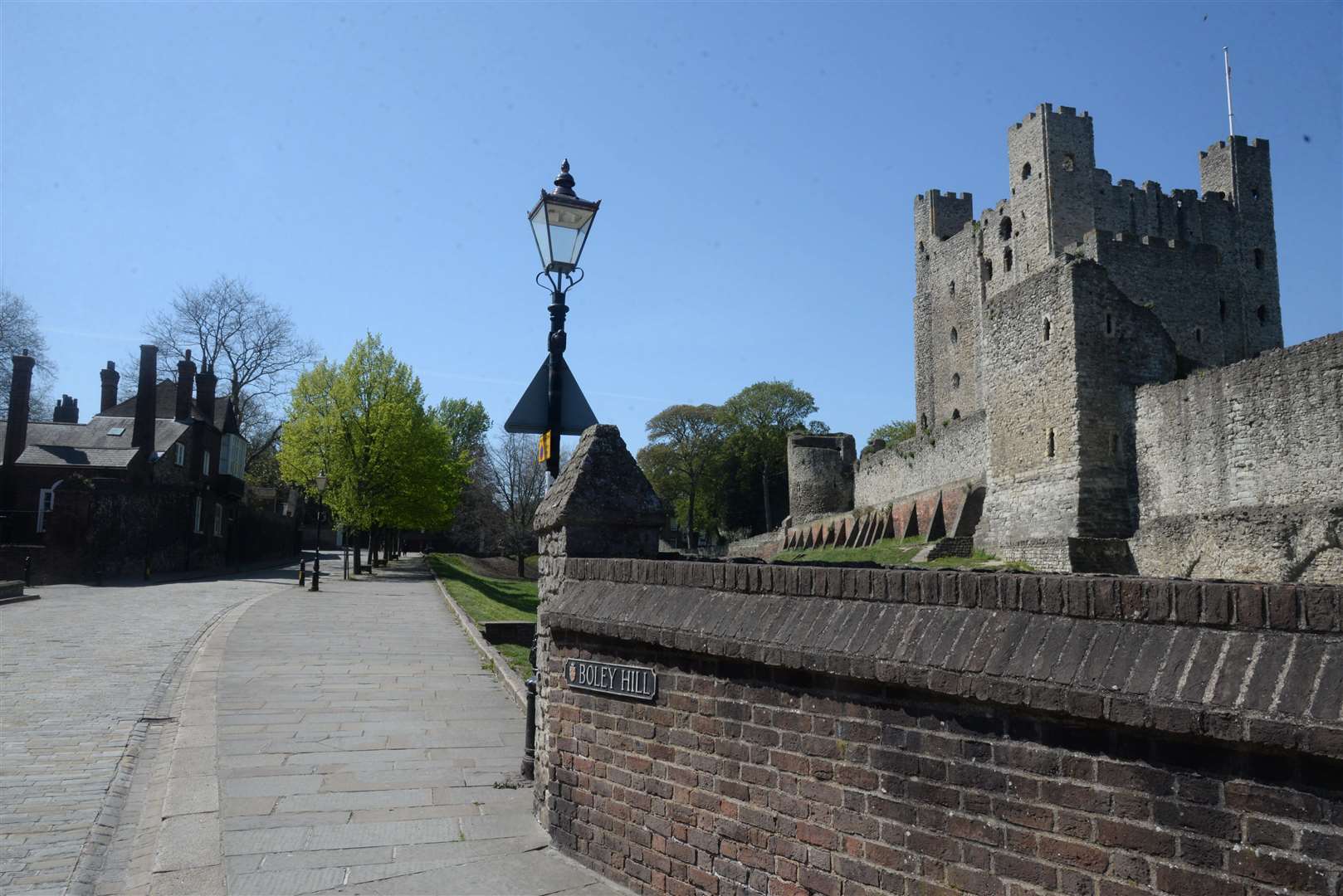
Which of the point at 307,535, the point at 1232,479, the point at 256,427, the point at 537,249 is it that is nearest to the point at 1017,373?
the point at 1232,479

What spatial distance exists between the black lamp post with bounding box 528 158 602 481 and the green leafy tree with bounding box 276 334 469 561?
116ft

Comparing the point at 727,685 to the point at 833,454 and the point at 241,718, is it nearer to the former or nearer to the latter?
the point at 241,718

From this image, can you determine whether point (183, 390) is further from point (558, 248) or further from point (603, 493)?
point (603, 493)

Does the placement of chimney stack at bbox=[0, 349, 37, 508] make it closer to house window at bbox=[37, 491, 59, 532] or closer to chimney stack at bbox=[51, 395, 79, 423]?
house window at bbox=[37, 491, 59, 532]

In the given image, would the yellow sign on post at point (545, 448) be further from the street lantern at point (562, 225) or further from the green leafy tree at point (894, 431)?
the green leafy tree at point (894, 431)

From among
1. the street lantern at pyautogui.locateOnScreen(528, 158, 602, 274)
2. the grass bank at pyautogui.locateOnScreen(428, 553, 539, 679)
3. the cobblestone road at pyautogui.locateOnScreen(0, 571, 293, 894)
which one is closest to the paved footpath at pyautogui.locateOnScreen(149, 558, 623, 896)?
the cobblestone road at pyautogui.locateOnScreen(0, 571, 293, 894)

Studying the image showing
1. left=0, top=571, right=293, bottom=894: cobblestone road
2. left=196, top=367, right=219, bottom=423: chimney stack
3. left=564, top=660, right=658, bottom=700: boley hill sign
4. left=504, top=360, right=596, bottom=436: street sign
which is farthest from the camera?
left=196, top=367, right=219, bottom=423: chimney stack

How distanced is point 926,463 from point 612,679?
35512 millimetres

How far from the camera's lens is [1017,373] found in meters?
25.7

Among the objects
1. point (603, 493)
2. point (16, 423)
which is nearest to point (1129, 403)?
point (603, 493)

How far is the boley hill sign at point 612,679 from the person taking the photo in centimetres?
532

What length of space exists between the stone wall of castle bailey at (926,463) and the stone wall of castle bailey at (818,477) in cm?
765

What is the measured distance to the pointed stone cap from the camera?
6434mm

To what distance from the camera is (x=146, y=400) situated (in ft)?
121
